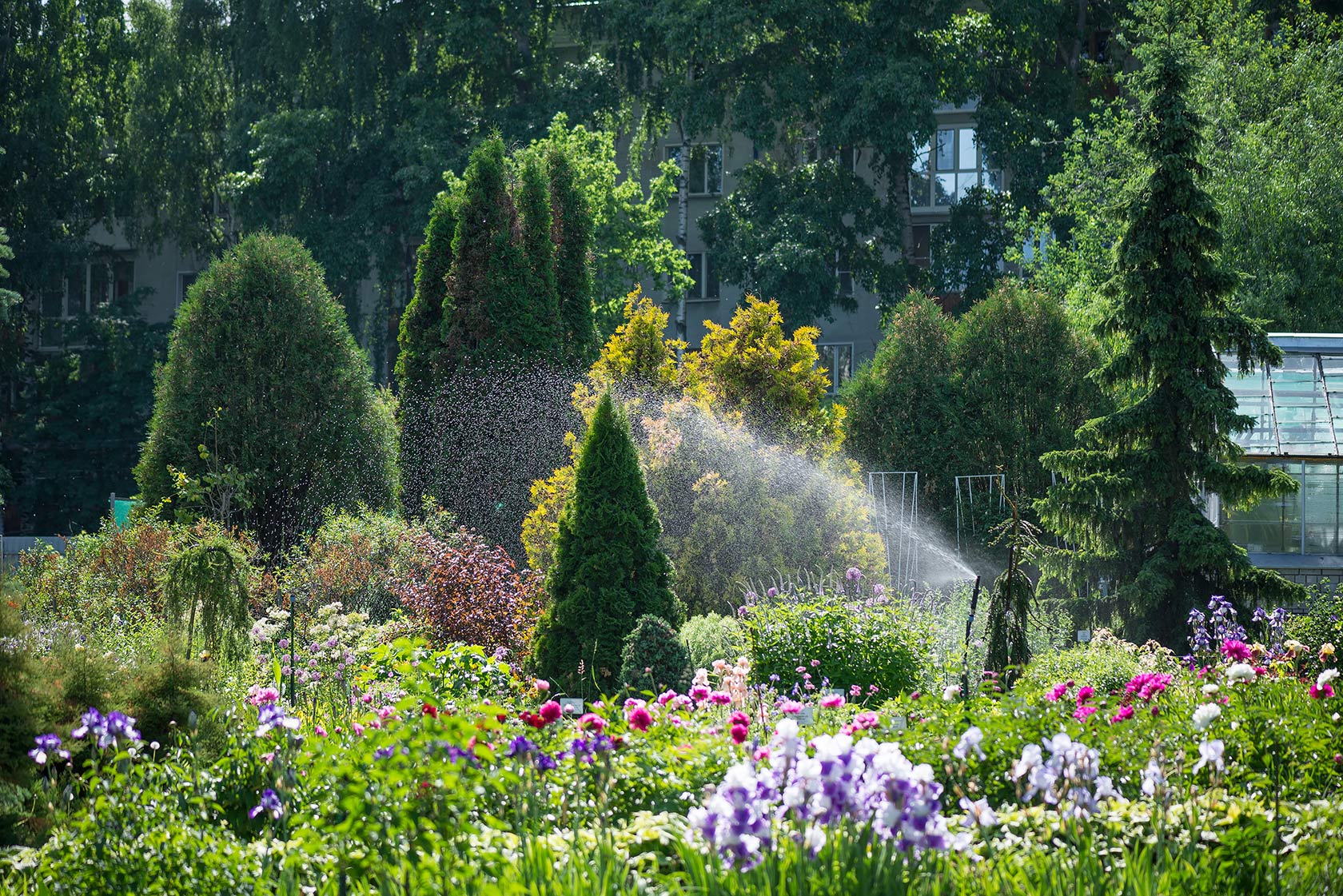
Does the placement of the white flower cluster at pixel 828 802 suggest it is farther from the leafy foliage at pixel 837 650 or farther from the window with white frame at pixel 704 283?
the window with white frame at pixel 704 283

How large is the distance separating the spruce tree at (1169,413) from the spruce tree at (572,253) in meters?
7.79

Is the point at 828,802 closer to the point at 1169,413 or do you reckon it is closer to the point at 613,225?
the point at 1169,413

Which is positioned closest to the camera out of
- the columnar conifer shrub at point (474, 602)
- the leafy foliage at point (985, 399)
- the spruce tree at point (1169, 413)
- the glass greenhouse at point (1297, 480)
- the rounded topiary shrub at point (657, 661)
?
the rounded topiary shrub at point (657, 661)

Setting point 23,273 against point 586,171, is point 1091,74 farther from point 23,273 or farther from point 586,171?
point 23,273

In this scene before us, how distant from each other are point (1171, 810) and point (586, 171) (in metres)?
21.3

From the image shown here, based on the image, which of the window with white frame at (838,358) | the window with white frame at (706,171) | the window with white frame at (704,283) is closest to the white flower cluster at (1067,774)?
the window with white frame at (838,358)

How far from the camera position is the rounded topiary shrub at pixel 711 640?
9.19m

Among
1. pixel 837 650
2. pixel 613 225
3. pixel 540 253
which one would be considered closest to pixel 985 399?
pixel 540 253

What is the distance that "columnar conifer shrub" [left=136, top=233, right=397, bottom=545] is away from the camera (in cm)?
1373

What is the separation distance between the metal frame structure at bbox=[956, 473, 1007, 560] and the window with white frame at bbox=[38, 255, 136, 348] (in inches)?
917

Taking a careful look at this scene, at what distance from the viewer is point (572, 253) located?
59.5ft

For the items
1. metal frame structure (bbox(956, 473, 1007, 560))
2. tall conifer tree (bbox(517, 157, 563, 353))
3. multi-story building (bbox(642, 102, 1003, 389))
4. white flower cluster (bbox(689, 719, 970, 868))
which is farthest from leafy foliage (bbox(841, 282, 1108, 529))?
white flower cluster (bbox(689, 719, 970, 868))

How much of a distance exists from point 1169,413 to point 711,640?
186 inches

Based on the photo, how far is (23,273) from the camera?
30.6m
